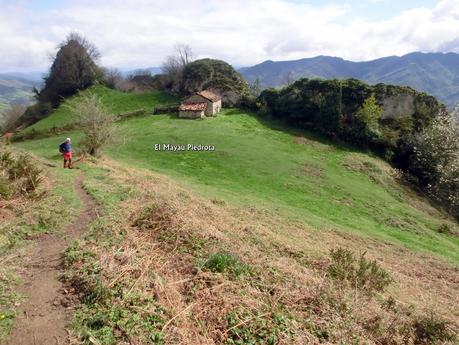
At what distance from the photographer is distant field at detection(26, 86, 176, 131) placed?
207 feet

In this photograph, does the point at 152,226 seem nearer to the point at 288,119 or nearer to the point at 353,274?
the point at 353,274

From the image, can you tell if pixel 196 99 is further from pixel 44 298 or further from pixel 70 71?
pixel 44 298

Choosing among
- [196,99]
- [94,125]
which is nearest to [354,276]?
[94,125]

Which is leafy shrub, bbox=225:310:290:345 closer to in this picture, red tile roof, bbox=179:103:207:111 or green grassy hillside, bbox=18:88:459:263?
green grassy hillside, bbox=18:88:459:263

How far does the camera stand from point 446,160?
4625cm

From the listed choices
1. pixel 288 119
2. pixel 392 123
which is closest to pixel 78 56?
pixel 288 119

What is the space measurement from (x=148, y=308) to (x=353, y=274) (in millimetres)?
7264

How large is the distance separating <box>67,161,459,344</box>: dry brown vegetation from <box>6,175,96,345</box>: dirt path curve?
41 centimetres

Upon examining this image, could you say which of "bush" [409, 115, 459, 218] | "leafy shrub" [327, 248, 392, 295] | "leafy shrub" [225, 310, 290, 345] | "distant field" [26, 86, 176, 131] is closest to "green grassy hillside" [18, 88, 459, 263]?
"distant field" [26, 86, 176, 131]

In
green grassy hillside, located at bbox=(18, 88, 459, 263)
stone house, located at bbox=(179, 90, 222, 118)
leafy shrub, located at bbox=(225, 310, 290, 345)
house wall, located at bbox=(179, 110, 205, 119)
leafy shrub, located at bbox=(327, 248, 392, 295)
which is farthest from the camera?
stone house, located at bbox=(179, 90, 222, 118)

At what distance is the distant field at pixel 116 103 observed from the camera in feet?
207

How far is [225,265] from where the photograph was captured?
9945 millimetres

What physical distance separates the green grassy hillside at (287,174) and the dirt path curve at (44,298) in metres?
15.9

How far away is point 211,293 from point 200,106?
5431 centimetres
